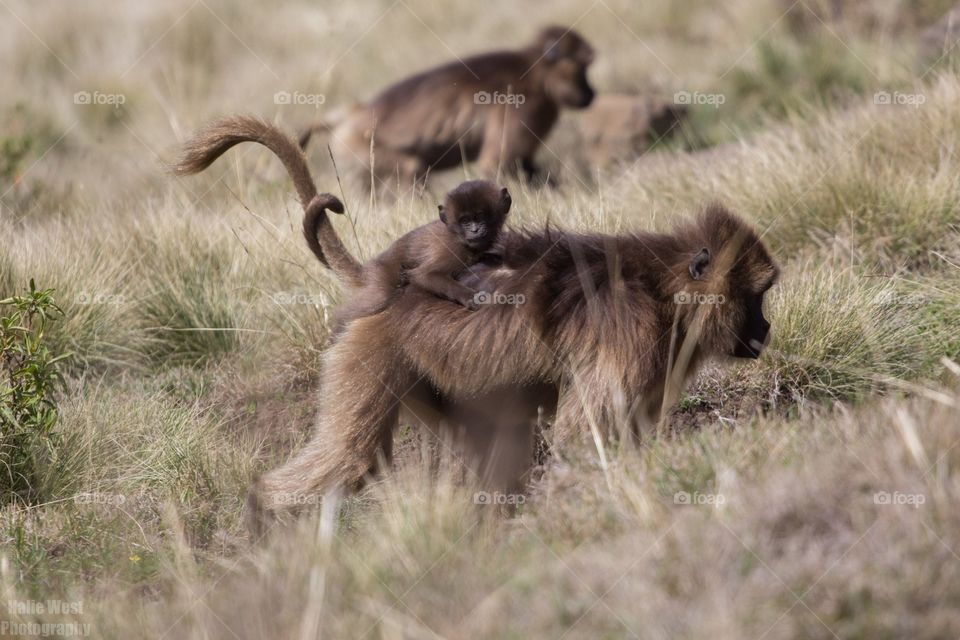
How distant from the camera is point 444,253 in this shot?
4855 mm

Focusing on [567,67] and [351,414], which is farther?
[567,67]

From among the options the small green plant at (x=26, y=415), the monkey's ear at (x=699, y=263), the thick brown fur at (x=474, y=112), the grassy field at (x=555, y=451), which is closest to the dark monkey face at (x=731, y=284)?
the monkey's ear at (x=699, y=263)

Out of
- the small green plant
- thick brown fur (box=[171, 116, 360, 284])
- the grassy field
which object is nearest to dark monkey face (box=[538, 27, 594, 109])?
the grassy field

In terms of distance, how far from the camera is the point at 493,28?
54.1 ft

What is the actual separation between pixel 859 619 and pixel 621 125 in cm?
947

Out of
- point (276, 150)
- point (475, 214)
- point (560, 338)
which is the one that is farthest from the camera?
point (276, 150)

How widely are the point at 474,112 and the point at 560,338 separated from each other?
20.2 ft

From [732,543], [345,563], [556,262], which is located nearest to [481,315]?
[556,262]

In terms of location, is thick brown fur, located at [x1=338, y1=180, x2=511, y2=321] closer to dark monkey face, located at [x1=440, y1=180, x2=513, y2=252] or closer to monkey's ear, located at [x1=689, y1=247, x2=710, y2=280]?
dark monkey face, located at [x1=440, y1=180, x2=513, y2=252]

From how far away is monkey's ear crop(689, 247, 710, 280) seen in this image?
4.64 meters

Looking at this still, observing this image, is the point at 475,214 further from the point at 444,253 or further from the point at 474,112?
the point at 474,112

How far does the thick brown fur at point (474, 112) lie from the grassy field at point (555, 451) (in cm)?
43

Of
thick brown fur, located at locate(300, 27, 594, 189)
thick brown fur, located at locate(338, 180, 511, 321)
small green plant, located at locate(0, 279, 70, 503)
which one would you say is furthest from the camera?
thick brown fur, located at locate(300, 27, 594, 189)

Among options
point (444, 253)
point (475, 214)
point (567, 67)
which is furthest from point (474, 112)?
point (444, 253)
